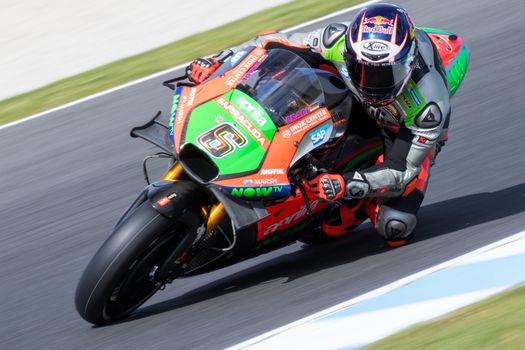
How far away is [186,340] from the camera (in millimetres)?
5086

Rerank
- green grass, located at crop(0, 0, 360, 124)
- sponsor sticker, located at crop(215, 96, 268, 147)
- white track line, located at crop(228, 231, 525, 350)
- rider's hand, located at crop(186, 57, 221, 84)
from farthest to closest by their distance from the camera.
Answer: green grass, located at crop(0, 0, 360, 124) → rider's hand, located at crop(186, 57, 221, 84) → sponsor sticker, located at crop(215, 96, 268, 147) → white track line, located at crop(228, 231, 525, 350)

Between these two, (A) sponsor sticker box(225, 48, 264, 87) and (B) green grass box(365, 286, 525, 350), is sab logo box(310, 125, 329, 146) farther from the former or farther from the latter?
(B) green grass box(365, 286, 525, 350)

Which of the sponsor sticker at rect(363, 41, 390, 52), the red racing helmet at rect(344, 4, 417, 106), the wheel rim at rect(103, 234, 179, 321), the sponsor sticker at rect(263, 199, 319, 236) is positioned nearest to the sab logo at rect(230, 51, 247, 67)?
the red racing helmet at rect(344, 4, 417, 106)

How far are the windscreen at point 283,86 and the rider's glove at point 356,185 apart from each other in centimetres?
48

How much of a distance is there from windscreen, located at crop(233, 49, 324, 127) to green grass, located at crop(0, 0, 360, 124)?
4697 mm

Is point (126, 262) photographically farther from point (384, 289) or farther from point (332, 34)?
point (332, 34)

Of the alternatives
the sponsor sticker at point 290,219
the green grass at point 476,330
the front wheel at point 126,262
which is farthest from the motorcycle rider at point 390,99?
the green grass at point 476,330

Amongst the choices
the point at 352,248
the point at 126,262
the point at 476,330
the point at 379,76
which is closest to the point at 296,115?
the point at 379,76

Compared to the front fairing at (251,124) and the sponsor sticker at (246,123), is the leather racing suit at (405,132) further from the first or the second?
the sponsor sticker at (246,123)

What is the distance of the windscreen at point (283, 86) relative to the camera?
5.25 meters

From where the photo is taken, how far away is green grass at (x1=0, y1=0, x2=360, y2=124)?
980 cm

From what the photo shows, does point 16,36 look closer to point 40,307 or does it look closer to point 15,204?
point 15,204

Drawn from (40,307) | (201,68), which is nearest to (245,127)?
(201,68)

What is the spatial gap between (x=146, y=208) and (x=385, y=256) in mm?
1689
